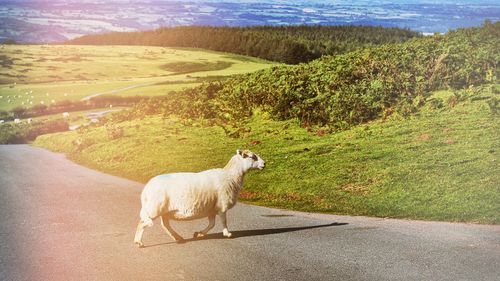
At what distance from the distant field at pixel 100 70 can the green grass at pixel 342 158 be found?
168 centimetres

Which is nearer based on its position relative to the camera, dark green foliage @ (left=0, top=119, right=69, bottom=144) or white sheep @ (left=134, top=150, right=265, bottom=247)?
white sheep @ (left=134, top=150, right=265, bottom=247)

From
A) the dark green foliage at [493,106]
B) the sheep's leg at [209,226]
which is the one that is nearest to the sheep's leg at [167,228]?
the sheep's leg at [209,226]

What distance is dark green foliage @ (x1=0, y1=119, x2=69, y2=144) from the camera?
25.8 m

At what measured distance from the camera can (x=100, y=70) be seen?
26344mm

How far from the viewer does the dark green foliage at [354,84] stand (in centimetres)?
2673

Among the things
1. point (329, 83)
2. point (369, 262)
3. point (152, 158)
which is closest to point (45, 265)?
point (369, 262)

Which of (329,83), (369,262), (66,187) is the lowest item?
(66,187)

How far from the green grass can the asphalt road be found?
5.16 ft

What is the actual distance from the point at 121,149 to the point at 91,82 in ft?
11.3

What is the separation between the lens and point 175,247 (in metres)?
16.4

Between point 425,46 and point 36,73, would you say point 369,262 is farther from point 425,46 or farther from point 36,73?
point 425,46

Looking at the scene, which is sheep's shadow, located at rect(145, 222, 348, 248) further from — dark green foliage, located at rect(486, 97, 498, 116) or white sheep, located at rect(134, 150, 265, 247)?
dark green foliage, located at rect(486, 97, 498, 116)

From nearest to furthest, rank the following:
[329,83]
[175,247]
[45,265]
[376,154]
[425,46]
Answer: [45,265]
[175,247]
[376,154]
[329,83]
[425,46]

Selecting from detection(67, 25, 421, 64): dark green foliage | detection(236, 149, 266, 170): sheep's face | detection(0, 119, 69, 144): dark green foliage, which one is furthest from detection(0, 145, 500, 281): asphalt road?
detection(67, 25, 421, 64): dark green foliage
